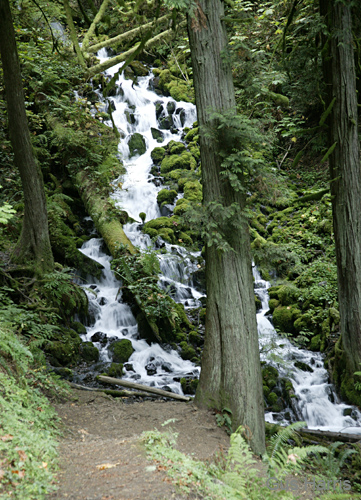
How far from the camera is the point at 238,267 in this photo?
5039 mm

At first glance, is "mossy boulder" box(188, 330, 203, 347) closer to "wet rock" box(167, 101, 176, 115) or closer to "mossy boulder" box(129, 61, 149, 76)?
"wet rock" box(167, 101, 176, 115)

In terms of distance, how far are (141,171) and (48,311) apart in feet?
30.6

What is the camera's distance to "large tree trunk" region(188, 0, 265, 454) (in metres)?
4.90

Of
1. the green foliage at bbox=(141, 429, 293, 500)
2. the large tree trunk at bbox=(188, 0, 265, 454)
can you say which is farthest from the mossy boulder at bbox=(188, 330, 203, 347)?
the green foliage at bbox=(141, 429, 293, 500)

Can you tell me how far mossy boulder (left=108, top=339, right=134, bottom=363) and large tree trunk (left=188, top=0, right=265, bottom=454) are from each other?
11.3 ft

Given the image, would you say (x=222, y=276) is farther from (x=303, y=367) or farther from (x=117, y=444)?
(x=303, y=367)

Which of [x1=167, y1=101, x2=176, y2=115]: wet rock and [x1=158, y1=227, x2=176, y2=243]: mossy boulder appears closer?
[x1=158, y1=227, x2=176, y2=243]: mossy boulder

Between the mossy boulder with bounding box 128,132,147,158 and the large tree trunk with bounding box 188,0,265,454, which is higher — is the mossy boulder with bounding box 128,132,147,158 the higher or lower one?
the higher one

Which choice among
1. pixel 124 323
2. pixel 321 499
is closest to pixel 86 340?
pixel 124 323

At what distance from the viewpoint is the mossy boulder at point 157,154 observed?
15805 millimetres

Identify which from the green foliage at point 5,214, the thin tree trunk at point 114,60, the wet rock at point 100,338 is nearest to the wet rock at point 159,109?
the thin tree trunk at point 114,60

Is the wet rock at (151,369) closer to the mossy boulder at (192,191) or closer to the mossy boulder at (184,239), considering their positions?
the mossy boulder at (184,239)

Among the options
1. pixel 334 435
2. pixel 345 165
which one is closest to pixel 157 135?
pixel 345 165

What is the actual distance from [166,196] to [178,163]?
6.70 feet
